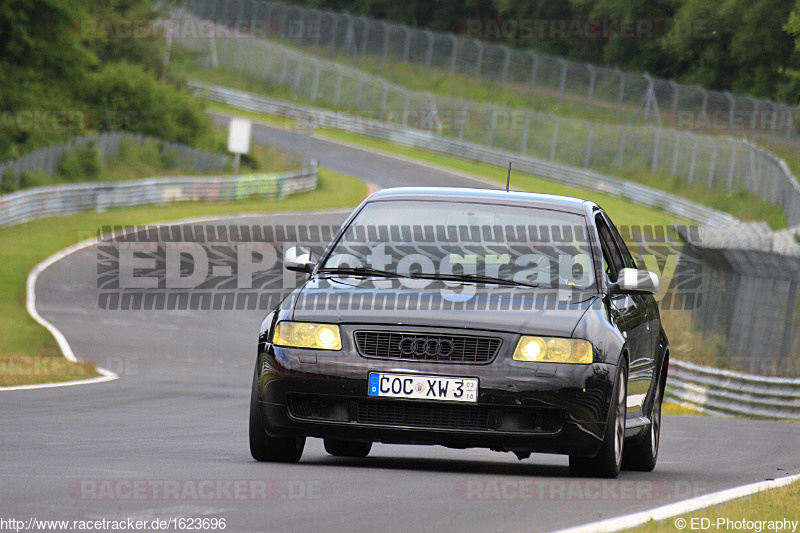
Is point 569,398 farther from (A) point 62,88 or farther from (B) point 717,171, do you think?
(A) point 62,88

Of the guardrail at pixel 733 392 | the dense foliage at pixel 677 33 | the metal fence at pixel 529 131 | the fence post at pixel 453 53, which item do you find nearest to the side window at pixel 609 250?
the guardrail at pixel 733 392

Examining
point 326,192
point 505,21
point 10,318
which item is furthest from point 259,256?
point 505,21

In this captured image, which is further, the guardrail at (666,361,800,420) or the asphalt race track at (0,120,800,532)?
the guardrail at (666,361,800,420)

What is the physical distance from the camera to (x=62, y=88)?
55.5 m

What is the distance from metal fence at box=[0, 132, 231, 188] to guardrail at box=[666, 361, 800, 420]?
2680 centimetres

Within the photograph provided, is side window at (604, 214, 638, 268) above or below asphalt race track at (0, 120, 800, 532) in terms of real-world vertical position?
above

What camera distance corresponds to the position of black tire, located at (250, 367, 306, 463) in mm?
7801

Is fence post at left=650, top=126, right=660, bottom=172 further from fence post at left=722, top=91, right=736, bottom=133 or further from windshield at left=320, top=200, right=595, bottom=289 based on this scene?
windshield at left=320, top=200, right=595, bottom=289

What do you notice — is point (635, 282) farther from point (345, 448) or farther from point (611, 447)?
point (345, 448)

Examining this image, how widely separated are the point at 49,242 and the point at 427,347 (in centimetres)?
2757

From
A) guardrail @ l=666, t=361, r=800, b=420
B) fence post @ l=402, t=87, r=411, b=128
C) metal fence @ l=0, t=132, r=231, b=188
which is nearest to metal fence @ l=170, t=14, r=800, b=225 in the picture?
fence post @ l=402, t=87, r=411, b=128

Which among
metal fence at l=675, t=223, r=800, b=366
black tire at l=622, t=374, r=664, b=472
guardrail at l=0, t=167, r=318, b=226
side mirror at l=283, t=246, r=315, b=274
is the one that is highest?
side mirror at l=283, t=246, r=315, b=274

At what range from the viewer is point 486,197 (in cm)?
872

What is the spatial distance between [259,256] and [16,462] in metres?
25.6
